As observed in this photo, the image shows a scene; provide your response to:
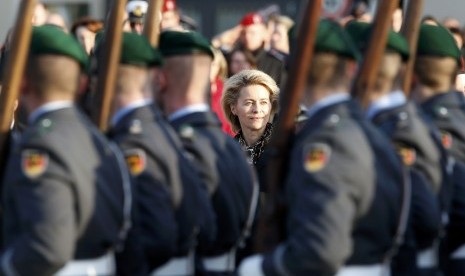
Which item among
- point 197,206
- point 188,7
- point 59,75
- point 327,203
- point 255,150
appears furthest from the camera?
point 188,7

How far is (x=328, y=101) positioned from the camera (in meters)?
5.99

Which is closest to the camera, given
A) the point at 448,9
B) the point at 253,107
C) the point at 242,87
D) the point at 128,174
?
the point at 128,174

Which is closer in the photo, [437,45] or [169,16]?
[437,45]

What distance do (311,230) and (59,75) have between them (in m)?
1.13

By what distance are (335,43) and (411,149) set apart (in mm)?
588

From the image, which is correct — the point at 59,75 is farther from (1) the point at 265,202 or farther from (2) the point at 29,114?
(1) the point at 265,202

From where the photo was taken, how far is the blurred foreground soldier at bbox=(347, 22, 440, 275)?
20.8 feet

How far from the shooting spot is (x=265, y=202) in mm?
6250

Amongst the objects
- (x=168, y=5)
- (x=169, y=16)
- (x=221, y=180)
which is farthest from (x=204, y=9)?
(x=221, y=180)

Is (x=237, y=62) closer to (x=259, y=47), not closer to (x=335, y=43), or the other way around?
(x=259, y=47)

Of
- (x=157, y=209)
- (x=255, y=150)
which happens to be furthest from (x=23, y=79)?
(x=255, y=150)

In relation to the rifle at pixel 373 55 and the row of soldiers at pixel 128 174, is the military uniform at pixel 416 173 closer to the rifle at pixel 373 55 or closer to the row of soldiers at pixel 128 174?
the rifle at pixel 373 55

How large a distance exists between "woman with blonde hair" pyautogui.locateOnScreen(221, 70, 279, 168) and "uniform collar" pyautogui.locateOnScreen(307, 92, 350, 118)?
270cm

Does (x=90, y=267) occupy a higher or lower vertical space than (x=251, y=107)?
lower
